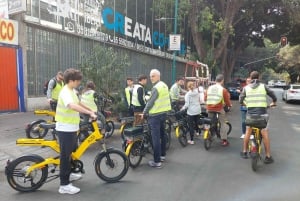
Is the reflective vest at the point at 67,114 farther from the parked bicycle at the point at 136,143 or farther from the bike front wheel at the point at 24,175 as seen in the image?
the parked bicycle at the point at 136,143

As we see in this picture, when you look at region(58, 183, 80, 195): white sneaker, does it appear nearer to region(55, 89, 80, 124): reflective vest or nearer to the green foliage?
region(55, 89, 80, 124): reflective vest

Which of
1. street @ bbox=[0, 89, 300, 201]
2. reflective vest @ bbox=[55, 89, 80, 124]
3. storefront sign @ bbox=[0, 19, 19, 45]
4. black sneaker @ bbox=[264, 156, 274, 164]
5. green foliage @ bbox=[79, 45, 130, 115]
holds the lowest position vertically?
street @ bbox=[0, 89, 300, 201]

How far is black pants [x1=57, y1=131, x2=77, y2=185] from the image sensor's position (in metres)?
5.53

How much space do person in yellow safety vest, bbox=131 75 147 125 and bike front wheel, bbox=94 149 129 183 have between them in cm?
254

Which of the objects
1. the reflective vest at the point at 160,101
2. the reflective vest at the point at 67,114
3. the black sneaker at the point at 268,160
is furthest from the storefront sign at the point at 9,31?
the black sneaker at the point at 268,160

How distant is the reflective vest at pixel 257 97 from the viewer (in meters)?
7.56

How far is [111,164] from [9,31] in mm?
8573

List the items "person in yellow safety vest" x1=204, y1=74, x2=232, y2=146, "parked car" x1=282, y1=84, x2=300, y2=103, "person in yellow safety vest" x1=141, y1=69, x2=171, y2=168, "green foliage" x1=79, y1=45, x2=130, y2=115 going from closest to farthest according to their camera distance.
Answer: "person in yellow safety vest" x1=141, y1=69, x2=171, y2=168 → "person in yellow safety vest" x1=204, y1=74, x2=232, y2=146 → "green foliage" x1=79, y1=45, x2=130, y2=115 → "parked car" x1=282, y1=84, x2=300, y2=103

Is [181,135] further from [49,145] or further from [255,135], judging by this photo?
[49,145]

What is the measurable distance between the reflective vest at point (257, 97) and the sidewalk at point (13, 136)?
4326 mm

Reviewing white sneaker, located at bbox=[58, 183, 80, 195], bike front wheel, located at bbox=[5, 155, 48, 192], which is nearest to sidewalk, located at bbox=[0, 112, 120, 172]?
bike front wheel, located at bbox=[5, 155, 48, 192]

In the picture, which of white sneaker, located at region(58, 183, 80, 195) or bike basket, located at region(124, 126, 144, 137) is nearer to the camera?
white sneaker, located at region(58, 183, 80, 195)

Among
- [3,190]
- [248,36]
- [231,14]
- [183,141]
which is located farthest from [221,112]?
[248,36]

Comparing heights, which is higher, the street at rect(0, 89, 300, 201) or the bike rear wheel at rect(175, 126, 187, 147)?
the bike rear wheel at rect(175, 126, 187, 147)
